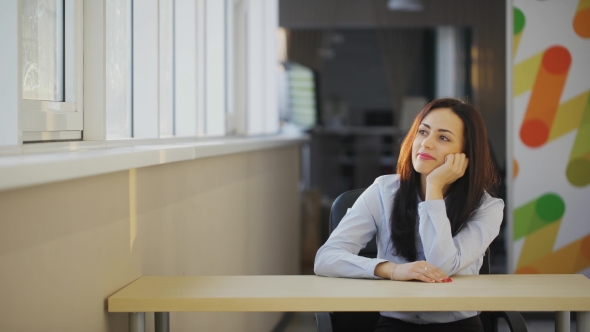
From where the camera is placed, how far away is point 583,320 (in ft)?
5.89

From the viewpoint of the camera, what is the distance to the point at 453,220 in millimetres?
2266

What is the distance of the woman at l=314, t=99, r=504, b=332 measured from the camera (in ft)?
6.93

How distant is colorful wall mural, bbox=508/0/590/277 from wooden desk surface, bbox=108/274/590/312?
2.54 metres

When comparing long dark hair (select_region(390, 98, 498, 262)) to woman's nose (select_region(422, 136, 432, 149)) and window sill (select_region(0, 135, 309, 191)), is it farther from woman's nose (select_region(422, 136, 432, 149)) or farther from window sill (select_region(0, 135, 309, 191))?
window sill (select_region(0, 135, 309, 191))

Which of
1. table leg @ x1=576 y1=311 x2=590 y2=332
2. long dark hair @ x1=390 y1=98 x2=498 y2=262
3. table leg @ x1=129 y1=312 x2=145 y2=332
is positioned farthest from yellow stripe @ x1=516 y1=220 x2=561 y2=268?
table leg @ x1=129 y1=312 x2=145 y2=332

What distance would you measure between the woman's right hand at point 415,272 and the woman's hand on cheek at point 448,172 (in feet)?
1.01

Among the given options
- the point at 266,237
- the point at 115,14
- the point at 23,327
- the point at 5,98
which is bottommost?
the point at 266,237

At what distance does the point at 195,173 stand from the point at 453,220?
3.15 ft

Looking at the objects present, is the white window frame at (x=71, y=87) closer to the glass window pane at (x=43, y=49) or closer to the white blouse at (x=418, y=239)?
the glass window pane at (x=43, y=49)

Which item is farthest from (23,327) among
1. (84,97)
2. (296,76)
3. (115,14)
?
(296,76)

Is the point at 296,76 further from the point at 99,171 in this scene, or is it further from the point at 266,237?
the point at 99,171

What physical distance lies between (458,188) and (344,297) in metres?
0.77

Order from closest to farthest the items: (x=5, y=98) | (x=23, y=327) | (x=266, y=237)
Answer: (x=23, y=327) → (x=5, y=98) → (x=266, y=237)

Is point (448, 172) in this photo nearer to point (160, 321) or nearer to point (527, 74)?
point (160, 321)
